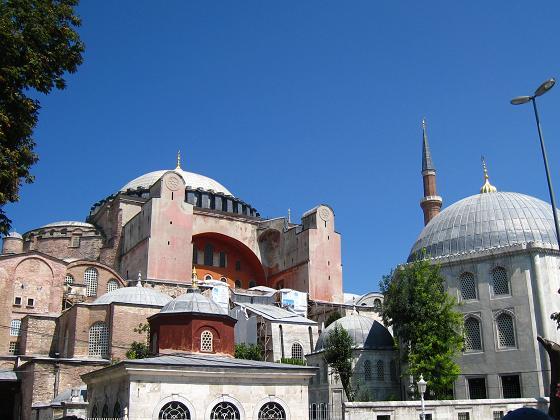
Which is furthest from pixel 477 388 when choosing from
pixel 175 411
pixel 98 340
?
pixel 98 340

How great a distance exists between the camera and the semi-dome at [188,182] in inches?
2275

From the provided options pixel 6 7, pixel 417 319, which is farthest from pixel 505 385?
pixel 6 7

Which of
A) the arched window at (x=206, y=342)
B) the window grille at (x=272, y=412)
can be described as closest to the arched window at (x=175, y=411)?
the window grille at (x=272, y=412)

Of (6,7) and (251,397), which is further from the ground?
(6,7)

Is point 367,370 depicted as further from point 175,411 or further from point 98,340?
point 175,411

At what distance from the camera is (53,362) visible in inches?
1233

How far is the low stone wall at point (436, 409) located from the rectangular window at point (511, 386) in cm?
231

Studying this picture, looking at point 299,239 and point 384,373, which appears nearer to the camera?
point 384,373

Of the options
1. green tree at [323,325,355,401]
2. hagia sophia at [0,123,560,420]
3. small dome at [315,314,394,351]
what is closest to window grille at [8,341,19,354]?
hagia sophia at [0,123,560,420]

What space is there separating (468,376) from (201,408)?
16.0 m

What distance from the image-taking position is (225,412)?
1875cm

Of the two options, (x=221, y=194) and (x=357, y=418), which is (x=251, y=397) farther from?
(x=221, y=194)

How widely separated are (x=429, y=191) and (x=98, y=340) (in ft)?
85.0

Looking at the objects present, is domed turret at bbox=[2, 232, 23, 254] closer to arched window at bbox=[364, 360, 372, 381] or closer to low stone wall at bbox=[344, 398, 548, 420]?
arched window at bbox=[364, 360, 372, 381]
